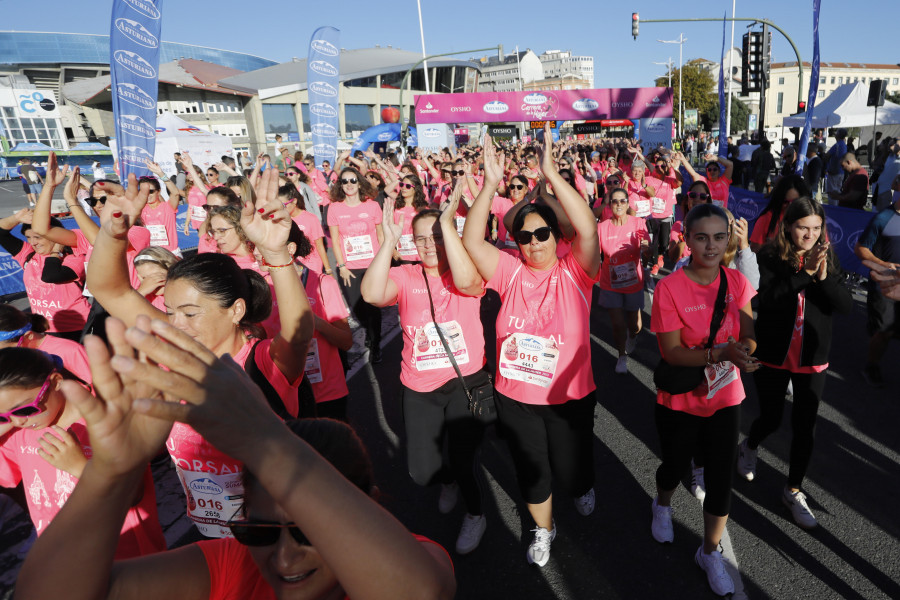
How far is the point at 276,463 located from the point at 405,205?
585 cm

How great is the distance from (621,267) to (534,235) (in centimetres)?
264

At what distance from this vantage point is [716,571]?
8.39ft

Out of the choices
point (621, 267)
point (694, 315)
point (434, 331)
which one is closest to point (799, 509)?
point (694, 315)

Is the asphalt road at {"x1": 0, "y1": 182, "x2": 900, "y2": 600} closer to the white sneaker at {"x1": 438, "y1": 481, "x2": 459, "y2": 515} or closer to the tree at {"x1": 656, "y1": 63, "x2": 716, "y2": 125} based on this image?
the white sneaker at {"x1": 438, "y1": 481, "x2": 459, "y2": 515}

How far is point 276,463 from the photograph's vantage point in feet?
2.49

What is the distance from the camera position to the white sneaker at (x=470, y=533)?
294cm

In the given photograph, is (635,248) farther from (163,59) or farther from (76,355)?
(163,59)

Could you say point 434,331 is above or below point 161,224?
below

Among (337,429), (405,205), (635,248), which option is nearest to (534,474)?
(337,429)

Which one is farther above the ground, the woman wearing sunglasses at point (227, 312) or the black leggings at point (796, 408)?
the woman wearing sunglasses at point (227, 312)

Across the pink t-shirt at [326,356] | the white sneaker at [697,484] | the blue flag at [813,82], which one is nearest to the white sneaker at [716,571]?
the white sneaker at [697,484]

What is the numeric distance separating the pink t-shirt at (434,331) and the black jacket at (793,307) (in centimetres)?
172

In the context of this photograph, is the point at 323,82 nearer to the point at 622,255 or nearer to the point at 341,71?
the point at 622,255

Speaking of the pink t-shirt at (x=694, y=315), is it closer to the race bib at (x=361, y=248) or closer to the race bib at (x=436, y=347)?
the race bib at (x=436, y=347)
